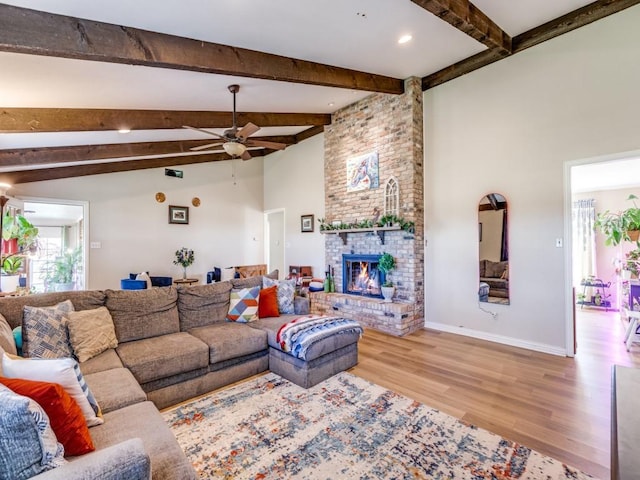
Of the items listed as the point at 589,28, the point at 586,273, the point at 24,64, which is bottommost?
the point at 586,273

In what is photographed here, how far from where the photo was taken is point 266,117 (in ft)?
17.0

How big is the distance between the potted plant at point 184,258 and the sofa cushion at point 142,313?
378 cm

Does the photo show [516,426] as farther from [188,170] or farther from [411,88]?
[188,170]

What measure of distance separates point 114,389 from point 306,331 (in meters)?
1.55

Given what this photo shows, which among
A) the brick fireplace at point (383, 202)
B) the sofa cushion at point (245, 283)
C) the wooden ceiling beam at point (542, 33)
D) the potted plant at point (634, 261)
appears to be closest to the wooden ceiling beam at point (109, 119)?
the brick fireplace at point (383, 202)

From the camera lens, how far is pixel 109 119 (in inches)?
146

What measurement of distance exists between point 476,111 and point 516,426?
3874 millimetres

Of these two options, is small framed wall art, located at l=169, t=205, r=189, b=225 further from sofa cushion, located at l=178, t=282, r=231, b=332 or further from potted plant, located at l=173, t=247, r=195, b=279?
sofa cushion, located at l=178, t=282, r=231, b=332

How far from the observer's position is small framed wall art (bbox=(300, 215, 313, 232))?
6810 millimetres

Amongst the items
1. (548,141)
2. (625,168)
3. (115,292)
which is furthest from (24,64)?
(625,168)

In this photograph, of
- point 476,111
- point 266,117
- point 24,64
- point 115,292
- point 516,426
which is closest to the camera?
point 516,426

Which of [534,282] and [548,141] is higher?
[548,141]

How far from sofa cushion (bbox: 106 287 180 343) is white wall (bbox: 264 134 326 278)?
3.74 meters

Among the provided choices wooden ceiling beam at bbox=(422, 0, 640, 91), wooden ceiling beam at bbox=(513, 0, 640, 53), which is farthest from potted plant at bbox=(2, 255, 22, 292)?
wooden ceiling beam at bbox=(513, 0, 640, 53)
